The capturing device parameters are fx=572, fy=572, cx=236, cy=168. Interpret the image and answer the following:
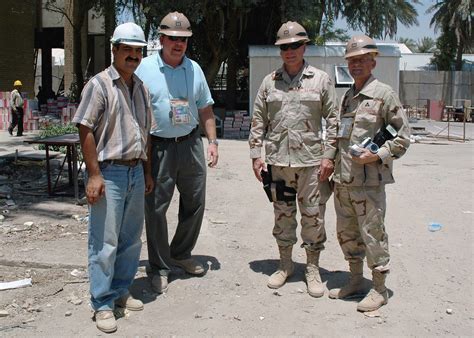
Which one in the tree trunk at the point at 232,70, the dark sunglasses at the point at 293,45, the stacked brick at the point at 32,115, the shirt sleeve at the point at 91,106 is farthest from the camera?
the tree trunk at the point at 232,70

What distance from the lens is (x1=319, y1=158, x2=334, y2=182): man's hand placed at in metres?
4.33

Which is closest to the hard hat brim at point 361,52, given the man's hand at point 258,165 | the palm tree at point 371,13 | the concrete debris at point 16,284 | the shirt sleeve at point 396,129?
the shirt sleeve at point 396,129

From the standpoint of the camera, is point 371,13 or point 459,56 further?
point 459,56

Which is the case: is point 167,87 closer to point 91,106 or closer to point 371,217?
point 91,106

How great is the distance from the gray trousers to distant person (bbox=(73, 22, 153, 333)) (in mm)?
468

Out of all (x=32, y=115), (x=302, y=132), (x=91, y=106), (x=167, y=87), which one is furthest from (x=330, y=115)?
(x=32, y=115)

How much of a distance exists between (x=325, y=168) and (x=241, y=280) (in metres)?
1.24

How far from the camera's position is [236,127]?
18.2 m

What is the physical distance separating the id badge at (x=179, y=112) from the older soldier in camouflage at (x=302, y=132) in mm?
594

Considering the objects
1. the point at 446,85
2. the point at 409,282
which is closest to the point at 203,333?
the point at 409,282

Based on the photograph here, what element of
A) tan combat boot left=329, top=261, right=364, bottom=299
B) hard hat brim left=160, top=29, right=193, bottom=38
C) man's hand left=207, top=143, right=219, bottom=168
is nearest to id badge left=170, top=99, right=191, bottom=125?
man's hand left=207, top=143, right=219, bottom=168

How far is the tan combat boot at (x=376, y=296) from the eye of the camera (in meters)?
4.14

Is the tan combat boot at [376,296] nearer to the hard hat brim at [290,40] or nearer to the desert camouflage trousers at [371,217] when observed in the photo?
the desert camouflage trousers at [371,217]

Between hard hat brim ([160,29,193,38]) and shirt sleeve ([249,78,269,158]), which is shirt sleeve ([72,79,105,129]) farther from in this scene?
shirt sleeve ([249,78,269,158])
